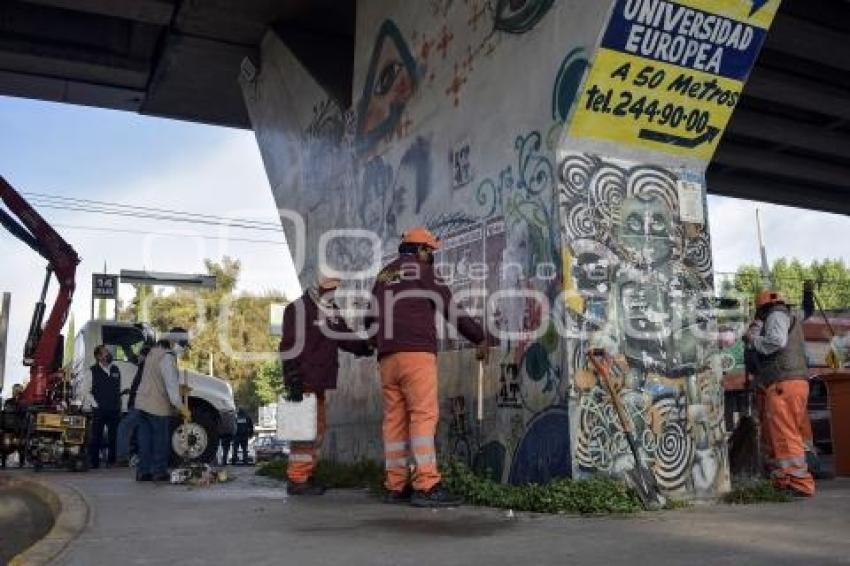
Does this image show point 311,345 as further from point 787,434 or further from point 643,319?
point 787,434

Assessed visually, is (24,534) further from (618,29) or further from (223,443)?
(223,443)

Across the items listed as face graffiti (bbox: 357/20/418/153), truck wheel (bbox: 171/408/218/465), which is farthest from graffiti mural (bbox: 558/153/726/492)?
truck wheel (bbox: 171/408/218/465)

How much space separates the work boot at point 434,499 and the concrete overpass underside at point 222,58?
19.8 feet

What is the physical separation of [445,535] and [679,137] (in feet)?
12.2

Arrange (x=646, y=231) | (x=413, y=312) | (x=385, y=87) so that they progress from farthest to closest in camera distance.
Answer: (x=385, y=87) < (x=646, y=231) < (x=413, y=312)

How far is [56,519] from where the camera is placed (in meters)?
5.90

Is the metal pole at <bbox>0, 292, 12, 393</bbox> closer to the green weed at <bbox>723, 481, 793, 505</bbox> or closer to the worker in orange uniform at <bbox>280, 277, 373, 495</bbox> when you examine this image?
the worker in orange uniform at <bbox>280, 277, 373, 495</bbox>

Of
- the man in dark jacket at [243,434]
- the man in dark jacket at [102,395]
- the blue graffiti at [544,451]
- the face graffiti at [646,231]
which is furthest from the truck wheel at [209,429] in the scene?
the face graffiti at [646,231]

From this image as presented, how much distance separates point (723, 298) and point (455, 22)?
4003 millimetres

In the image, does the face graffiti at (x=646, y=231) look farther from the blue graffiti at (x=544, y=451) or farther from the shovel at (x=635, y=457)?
the blue graffiti at (x=544, y=451)

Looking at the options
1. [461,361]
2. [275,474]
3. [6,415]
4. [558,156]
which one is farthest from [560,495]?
[6,415]

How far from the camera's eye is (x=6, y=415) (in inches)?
504

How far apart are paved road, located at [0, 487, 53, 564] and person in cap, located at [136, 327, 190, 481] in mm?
1377

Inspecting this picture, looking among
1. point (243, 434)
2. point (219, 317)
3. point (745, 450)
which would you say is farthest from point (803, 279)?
point (745, 450)
